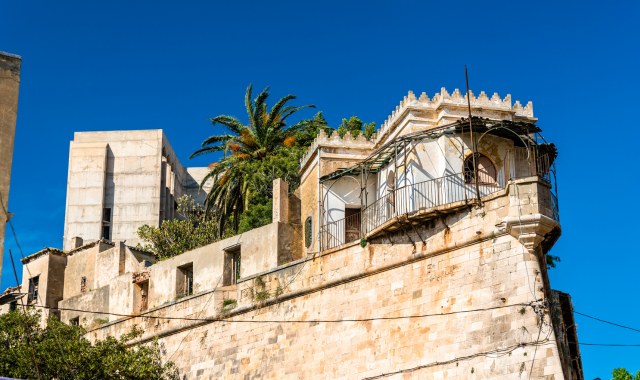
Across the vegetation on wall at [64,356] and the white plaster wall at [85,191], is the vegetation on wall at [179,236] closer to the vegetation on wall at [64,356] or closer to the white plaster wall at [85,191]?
the vegetation on wall at [64,356]

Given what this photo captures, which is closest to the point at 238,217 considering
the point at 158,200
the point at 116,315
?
the point at 116,315

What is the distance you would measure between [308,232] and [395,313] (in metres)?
5.82

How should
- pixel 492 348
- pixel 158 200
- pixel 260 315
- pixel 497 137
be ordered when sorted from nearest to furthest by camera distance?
pixel 492 348, pixel 497 137, pixel 260 315, pixel 158 200

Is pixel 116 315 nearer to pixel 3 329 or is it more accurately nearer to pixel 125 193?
pixel 3 329

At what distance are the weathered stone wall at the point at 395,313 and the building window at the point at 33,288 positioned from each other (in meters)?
8.16

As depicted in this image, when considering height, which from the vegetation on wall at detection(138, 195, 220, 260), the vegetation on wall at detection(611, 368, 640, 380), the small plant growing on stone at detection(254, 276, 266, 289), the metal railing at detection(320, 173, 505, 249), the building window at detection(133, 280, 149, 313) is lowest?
the vegetation on wall at detection(611, 368, 640, 380)

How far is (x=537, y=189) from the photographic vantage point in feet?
72.7

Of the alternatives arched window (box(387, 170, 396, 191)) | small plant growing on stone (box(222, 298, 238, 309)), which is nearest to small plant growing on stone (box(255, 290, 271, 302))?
small plant growing on stone (box(222, 298, 238, 309))

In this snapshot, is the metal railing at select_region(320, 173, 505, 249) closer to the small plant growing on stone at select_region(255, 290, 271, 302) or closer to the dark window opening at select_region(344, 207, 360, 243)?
the dark window opening at select_region(344, 207, 360, 243)

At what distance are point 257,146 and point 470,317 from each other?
17.1 m

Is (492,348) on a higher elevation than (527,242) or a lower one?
lower

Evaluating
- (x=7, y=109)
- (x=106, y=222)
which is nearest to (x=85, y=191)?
(x=106, y=222)

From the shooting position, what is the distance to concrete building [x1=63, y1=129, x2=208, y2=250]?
2009 inches

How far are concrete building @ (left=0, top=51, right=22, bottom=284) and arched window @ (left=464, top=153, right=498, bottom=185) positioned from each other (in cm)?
1410
